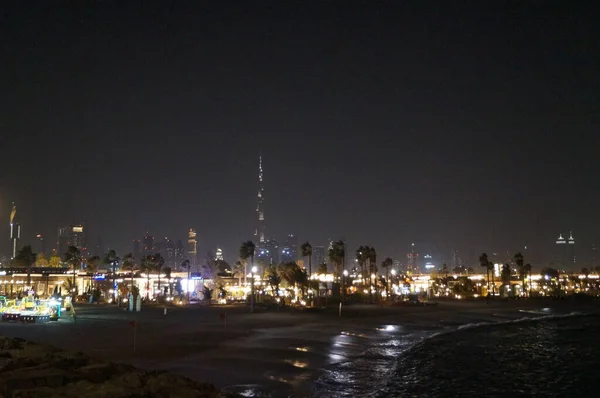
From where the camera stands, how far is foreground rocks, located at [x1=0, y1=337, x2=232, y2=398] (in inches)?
463

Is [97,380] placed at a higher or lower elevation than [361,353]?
higher

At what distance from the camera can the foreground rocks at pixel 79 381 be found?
11.8 m

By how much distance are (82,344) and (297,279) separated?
52.7 metres

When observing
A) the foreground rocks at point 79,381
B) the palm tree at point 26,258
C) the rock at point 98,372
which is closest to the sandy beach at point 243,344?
the foreground rocks at point 79,381

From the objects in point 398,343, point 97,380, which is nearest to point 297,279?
point 398,343

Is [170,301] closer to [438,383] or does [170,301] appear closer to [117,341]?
[117,341]

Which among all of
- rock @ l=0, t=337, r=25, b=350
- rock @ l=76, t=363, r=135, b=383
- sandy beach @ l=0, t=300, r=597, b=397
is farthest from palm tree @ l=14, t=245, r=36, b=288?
rock @ l=76, t=363, r=135, b=383

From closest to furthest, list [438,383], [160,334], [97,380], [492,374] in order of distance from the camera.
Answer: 1. [97,380]
2. [438,383]
3. [492,374]
4. [160,334]

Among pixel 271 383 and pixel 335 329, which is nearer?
pixel 271 383

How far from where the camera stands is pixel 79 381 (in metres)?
13.4

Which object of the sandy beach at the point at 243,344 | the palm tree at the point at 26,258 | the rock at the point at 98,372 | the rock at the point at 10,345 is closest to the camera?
the rock at the point at 98,372

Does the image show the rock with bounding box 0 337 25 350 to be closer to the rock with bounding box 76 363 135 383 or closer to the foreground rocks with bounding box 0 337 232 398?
the foreground rocks with bounding box 0 337 232 398

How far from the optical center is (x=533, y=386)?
22625 mm

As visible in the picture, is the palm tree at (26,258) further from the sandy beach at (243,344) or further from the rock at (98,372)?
the rock at (98,372)
